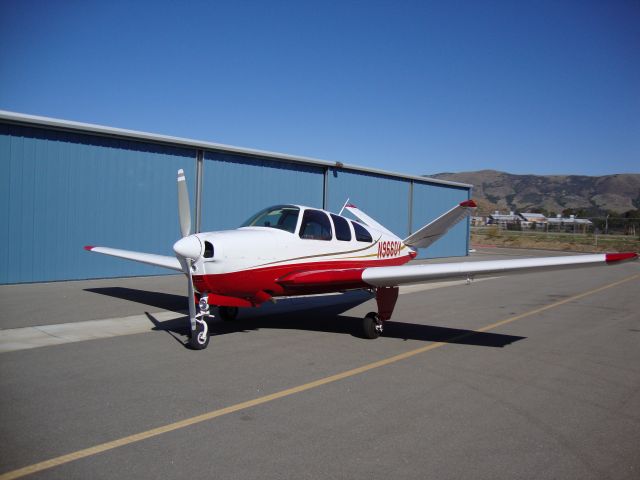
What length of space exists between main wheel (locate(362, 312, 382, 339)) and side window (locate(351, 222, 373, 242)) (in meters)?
1.86

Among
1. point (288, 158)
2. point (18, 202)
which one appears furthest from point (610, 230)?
point (18, 202)

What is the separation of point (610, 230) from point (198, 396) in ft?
276

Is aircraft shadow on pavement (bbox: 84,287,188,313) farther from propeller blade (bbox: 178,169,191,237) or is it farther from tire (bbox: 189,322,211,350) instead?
propeller blade (bbox: 178,169,191,237)

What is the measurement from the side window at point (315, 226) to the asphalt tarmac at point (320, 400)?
70.7 inches

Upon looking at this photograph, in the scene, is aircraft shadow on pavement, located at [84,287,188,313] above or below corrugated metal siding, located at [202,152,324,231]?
below

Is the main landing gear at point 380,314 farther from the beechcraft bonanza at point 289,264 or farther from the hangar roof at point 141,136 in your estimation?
the hangar roof at point 141,136

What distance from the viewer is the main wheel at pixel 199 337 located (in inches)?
294

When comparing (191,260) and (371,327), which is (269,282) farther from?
(371,327)

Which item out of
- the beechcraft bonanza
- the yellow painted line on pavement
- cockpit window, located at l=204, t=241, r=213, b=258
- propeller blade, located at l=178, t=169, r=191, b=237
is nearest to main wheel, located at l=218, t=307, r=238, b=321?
the beechcraft bonanza

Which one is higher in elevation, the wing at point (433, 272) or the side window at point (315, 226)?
the side window at point (315, 226)

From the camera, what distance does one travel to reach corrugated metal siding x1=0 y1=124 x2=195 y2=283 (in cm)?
1366

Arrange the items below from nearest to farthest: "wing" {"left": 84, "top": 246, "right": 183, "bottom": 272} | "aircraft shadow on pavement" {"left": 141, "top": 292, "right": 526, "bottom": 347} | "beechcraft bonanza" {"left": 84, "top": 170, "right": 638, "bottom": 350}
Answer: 1. "beechcraft bonanza" {"left": 84, "top": 170, "right": 638, "bottom": 350}
2. "aircraft shadow on pavement" {"left": 141, "top": 292, "right": 526, "bottom": 347}
3. "wing" {"left": 84, "top": 246, "right": 183, "bottom": 272}

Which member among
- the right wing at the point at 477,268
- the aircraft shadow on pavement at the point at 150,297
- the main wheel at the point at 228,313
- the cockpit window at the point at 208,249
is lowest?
the aircraft shadow on pavement at the point at 150,297

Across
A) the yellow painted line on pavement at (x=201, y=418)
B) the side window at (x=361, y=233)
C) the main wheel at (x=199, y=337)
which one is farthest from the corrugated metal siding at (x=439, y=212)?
the main wheel at (x=199, y=337)
